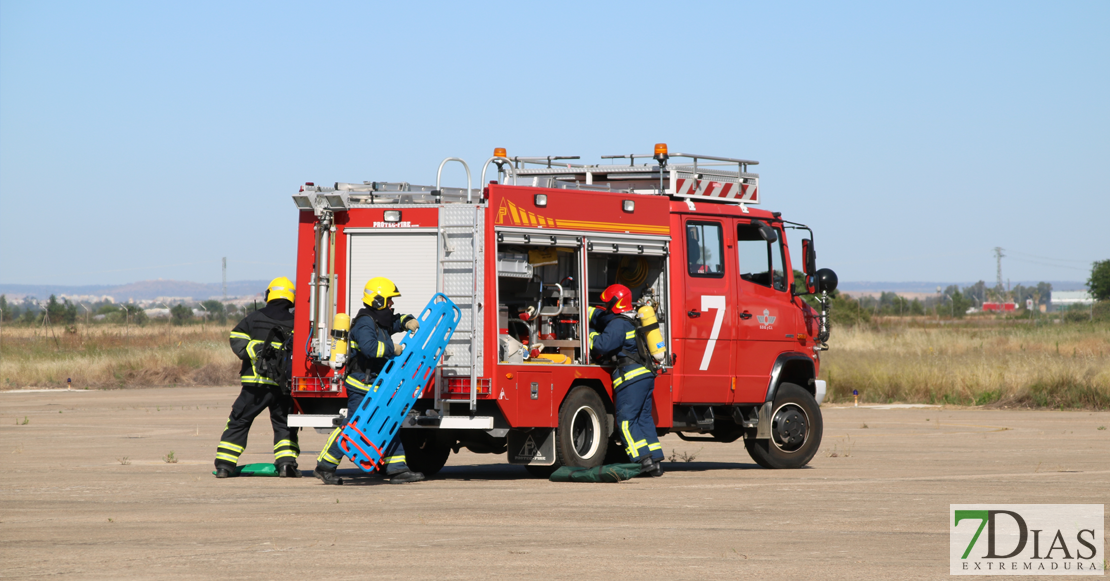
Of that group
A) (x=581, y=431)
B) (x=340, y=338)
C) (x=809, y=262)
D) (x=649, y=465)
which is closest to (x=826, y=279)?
(x=809, y=262)

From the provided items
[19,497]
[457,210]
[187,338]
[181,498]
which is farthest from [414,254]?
[187,338]

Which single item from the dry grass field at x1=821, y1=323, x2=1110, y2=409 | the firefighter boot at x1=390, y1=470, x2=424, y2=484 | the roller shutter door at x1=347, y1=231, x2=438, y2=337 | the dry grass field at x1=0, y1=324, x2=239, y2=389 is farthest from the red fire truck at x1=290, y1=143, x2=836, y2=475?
the dry grass field at x1=0, y1=324, x2=239, y2=389

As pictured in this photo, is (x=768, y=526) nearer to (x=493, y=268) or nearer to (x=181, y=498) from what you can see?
(x=493, y=268)

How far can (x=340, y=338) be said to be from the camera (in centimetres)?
1168

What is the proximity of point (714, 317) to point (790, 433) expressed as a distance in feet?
5.73

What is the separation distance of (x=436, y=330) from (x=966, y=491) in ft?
16.7

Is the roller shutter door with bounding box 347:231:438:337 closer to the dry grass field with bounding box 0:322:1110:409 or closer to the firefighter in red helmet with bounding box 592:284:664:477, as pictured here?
the firefighter in red helmet with bounding box 592:284:664:477

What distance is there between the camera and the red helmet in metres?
12.4

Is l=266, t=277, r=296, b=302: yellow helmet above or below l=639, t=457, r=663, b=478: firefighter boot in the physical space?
above

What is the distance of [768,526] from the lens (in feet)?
29.1

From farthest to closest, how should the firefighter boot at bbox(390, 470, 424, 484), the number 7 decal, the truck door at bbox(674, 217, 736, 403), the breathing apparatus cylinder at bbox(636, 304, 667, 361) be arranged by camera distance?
the number 7 decal, the truck door at bbox(674, 217, 736, 403), the breathing apparatus cylinder at bbox(636, 304, 667, 361), the firefighter boot at bbox(390, 470, 424, 484)

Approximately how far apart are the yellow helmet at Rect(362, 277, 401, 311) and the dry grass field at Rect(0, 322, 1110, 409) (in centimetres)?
1852

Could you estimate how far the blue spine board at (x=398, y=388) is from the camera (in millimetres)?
11289

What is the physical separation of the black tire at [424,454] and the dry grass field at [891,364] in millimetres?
16883
